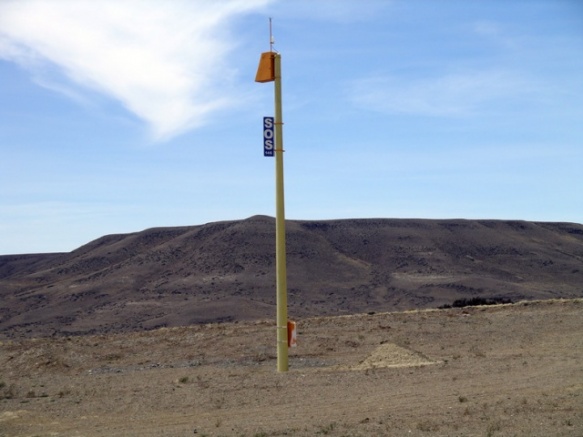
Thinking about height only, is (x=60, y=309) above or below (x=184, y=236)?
below

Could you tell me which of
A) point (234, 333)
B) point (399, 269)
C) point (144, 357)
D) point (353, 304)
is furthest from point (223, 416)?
point (399, 269)

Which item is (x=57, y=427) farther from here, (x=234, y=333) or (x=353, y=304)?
(x=353, y=304)

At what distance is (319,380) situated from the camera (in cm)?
1747

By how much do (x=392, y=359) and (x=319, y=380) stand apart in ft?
11.5

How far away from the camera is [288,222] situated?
307 ft

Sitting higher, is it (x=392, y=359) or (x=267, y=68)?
(x=267, y=68)

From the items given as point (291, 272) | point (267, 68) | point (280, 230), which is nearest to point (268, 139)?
point (267, 68)

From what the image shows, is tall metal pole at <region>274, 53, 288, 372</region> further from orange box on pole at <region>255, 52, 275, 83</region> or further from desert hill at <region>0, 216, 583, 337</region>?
desert hill at <region>0, 216, 583, 337</region>

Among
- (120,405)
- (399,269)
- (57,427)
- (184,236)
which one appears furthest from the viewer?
(184,236)

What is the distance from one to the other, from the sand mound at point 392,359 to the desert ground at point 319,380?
0.16ft

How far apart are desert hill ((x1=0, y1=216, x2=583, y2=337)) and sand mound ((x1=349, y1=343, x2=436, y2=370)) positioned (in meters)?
38.1

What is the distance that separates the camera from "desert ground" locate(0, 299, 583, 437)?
1274 cm

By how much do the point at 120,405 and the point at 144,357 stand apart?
1029cm

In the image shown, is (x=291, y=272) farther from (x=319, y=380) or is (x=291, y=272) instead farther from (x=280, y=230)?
(x=319, y=380)
